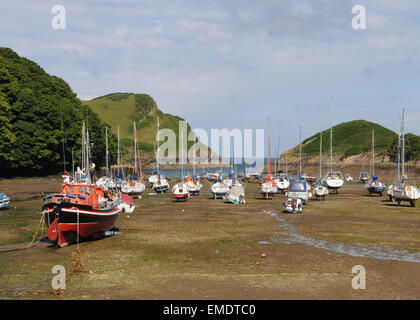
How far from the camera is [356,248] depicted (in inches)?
1019

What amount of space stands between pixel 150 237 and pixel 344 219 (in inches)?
788

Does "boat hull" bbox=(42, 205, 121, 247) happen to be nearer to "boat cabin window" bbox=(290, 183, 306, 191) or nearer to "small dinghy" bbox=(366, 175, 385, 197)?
"boat cabin window" bbox=(290, 183, 306, 191)

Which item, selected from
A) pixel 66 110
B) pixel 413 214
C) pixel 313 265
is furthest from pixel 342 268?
pixel 66 110

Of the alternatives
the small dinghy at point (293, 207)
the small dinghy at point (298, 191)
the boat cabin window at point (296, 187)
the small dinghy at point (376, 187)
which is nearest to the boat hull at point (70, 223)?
the small dinghy at point (293, 207)

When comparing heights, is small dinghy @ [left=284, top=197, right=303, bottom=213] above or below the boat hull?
below

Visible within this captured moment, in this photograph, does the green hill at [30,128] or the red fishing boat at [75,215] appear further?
the green hill at [30,128]

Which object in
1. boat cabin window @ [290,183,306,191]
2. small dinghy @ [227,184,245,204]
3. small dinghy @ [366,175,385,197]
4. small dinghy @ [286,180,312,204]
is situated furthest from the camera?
small dinghy @ [366,175,385,197]

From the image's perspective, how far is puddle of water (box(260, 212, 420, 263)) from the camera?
23.5 meters

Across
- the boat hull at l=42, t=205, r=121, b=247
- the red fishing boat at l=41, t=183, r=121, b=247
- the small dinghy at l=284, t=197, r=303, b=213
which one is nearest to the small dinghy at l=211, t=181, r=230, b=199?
the small dinghy at l=284, t=197, r=303, b=213

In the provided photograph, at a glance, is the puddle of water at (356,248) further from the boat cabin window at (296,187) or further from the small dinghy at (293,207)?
the boat cabin window at (296,187)

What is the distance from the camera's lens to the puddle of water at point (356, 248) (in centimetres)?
2352

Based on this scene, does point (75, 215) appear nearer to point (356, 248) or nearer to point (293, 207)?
point (356, 248)

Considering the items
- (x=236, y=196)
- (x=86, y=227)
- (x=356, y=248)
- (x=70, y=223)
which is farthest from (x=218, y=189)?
(x=70, y=223)

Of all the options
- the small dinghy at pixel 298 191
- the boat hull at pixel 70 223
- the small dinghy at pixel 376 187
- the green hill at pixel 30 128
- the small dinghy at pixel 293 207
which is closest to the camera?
the boat hull at pixel 70 223
